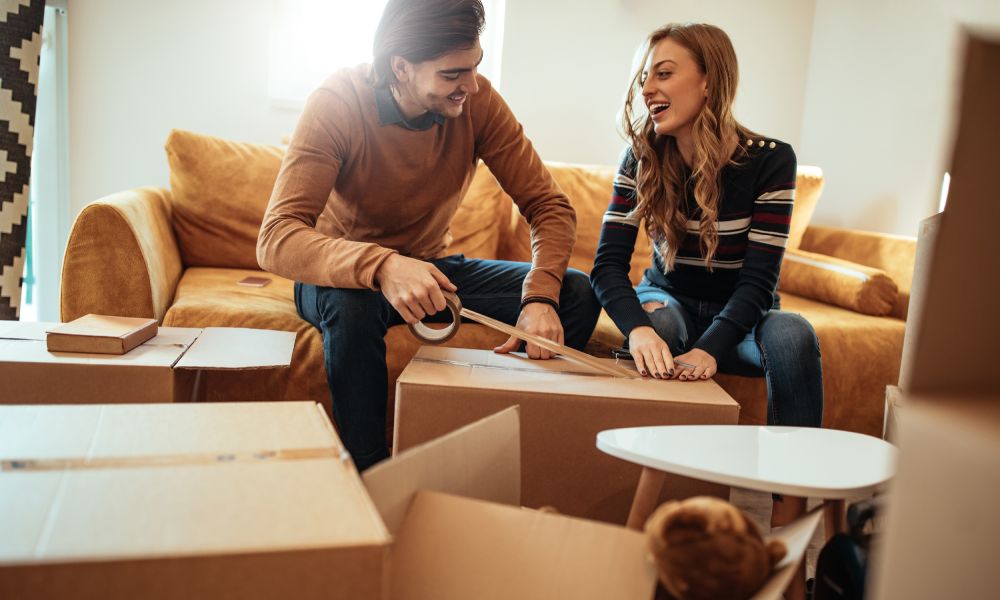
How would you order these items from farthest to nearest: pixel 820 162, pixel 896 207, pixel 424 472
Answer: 1. pixel 820 162
2. pixel 896 207
3. pixel 424 472

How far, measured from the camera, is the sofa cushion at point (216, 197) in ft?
6.74

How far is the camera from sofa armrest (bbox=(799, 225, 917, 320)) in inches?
81.3

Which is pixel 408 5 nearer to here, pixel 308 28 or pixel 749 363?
pixel 749 363

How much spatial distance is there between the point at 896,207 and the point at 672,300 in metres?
1.28

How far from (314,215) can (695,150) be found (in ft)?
2.62

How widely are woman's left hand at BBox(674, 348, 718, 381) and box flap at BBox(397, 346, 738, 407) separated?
0.08 feet

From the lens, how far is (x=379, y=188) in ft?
5.09

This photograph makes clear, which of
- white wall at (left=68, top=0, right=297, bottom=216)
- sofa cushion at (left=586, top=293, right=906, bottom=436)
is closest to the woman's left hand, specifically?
sofa cushion at (left=586, top=293, right=906, bottom=436)

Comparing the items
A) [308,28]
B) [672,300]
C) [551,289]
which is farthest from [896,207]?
[308,28]

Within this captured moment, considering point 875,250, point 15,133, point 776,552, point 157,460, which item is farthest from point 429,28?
point 875,250

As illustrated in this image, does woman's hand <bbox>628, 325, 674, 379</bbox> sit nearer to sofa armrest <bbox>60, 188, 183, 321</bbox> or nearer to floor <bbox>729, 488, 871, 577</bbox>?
floor <bbox>729, 488, 871, 577</bbox>

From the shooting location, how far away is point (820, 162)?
290cm

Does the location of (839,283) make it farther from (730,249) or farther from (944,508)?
(944,508)

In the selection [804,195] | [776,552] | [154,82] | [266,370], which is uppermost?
[154,82]
